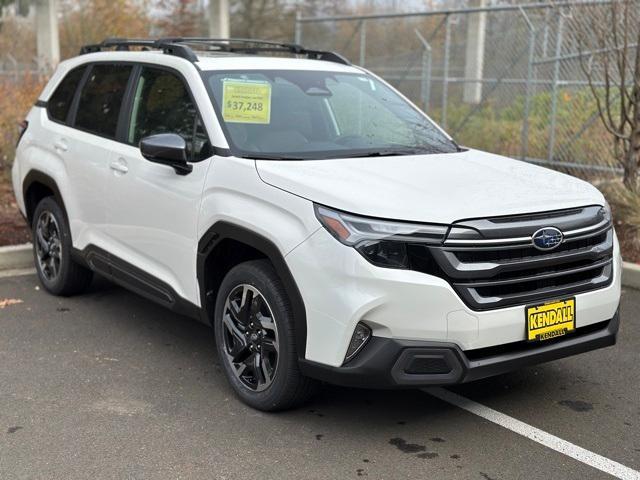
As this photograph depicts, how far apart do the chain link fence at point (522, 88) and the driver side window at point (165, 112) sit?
4.93 m

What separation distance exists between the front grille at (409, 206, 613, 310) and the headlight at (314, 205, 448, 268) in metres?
0.04

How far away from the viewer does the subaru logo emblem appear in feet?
11.8

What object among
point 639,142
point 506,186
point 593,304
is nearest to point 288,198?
point 506,186

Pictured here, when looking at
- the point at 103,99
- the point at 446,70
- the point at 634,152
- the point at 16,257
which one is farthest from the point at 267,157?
the point at 446,70

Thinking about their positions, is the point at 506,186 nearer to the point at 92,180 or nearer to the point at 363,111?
the point at 363,111

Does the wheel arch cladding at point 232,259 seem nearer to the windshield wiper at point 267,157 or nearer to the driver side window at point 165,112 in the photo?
the windshield wiper at point 267,157

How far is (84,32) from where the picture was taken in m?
26.8

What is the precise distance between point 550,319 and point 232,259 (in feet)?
5.51

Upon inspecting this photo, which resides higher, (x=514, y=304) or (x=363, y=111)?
(x=363, y=111)

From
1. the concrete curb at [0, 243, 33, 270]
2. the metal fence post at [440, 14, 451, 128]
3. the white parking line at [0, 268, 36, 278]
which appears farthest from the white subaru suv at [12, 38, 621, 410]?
the metal fence post at [440, 14, 451, 128]

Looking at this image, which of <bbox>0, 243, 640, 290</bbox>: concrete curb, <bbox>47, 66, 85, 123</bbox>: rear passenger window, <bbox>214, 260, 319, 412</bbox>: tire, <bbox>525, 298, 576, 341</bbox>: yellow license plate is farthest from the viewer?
<bbox>0, 243, 640, 290</bbox>: concrete curb

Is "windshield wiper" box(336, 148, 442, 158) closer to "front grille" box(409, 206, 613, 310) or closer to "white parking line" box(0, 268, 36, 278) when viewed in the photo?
"front grille" box(409, 206, 613, 310)

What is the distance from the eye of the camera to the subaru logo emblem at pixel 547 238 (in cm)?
360

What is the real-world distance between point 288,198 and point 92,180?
2090mm
